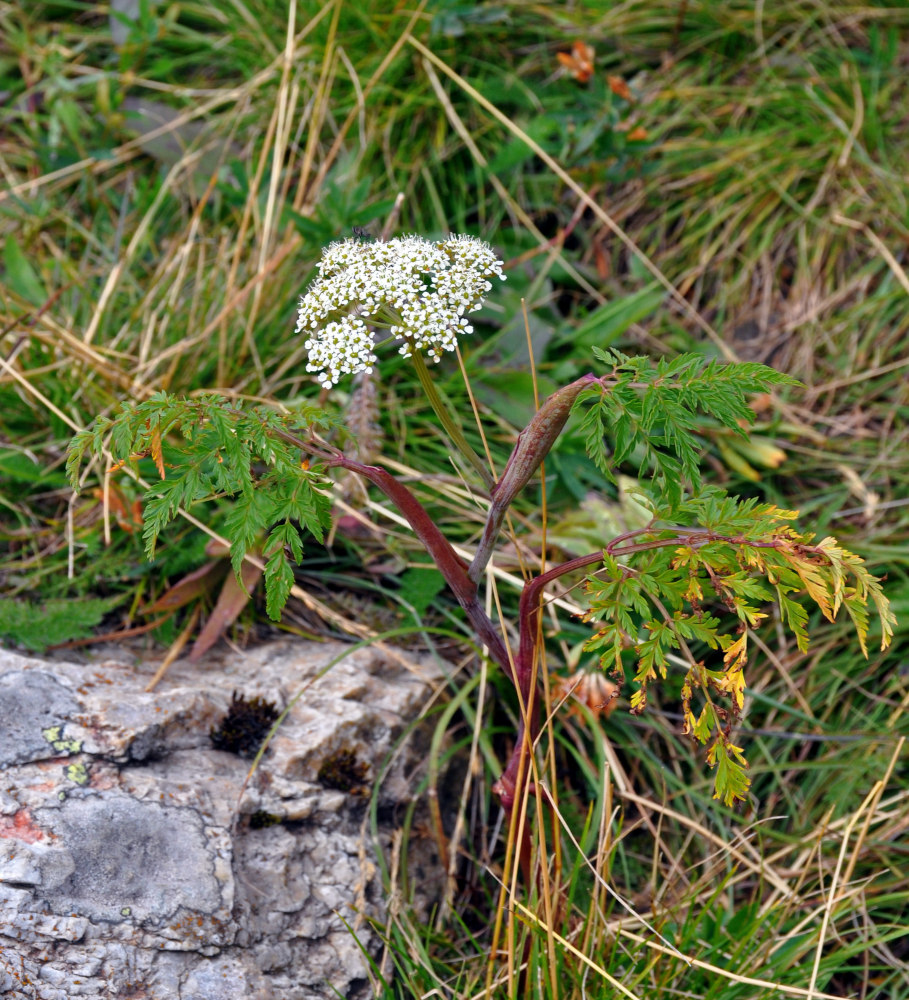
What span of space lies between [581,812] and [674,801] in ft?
0.92

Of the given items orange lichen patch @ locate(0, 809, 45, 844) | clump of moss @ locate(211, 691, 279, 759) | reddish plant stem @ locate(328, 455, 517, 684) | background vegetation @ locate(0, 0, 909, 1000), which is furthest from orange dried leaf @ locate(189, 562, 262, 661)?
reddish plant stem @ locate(328, 455, 517, 684)

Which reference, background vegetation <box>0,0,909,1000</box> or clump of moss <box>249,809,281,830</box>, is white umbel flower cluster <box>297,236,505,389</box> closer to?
background vegetation <box>0,0,909,1000</box>

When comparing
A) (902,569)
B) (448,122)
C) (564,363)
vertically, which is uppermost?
(448,122)

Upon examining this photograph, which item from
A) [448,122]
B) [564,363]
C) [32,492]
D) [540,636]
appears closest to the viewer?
[540,636]

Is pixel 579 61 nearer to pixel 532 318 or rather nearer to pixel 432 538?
pixel 532 318

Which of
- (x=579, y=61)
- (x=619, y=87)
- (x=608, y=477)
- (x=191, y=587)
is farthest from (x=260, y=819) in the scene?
(x=579, y=61)

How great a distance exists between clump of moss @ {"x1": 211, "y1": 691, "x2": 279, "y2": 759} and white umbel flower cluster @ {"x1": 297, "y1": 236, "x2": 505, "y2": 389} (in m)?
0.98

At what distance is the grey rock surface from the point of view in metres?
1.52

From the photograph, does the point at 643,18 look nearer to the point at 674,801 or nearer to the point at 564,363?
the point at 564,363

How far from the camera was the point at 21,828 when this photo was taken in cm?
158

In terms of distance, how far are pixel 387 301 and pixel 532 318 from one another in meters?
1.64

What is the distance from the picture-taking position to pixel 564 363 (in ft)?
9.11

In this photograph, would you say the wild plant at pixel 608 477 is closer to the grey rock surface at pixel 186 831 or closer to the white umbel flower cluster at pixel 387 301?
the white umbel flower cluster at pixel 387 301

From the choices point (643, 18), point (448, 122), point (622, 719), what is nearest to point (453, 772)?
point (622, 719)
